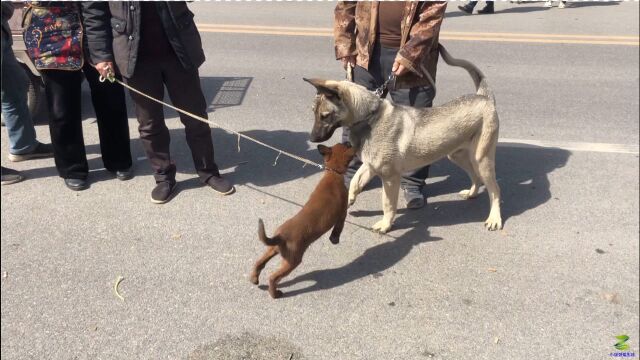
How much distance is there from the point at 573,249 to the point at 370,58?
2.32 meters

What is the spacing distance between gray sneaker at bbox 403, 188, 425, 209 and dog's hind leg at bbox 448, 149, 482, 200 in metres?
0.45

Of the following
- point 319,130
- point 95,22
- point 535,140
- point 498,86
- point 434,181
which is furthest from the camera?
point 498,86

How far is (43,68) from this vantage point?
13.8 ft

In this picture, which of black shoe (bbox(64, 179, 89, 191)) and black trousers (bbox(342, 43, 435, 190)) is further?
black shoe (bbox(64, 179, 89, 191))

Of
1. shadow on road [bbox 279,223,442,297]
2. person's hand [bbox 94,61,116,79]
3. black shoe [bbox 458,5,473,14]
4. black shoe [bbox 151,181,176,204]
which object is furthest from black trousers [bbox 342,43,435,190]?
black shoe [bbox 458,5,473,14]

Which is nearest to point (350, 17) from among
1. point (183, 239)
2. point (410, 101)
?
point (410, 101)

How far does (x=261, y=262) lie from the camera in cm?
343

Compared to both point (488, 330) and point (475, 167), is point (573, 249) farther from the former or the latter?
point (488, 330)

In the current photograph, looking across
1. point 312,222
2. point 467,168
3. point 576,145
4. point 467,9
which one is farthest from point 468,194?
point 467,9

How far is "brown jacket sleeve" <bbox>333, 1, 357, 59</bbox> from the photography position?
14.2 ft

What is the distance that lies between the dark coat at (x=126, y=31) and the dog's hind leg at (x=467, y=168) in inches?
98.7

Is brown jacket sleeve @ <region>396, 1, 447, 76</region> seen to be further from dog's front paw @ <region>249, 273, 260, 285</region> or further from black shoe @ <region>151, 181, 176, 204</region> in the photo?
black shoe @ <region>151, 181, 176, 204</region>

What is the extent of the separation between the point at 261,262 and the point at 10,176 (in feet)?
10.5

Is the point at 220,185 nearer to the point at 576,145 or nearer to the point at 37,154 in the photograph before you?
the point at 37,154
